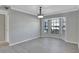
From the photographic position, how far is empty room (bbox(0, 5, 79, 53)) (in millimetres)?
2287

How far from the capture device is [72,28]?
4523mm

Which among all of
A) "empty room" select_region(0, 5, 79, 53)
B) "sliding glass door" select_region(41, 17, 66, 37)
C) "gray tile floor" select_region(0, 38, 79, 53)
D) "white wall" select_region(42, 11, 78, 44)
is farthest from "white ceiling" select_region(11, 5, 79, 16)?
"gray tile floor" select_region(0, 38, 79, 53)

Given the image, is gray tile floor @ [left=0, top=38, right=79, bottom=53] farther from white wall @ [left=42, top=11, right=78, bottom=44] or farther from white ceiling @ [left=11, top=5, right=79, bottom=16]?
white wall @ [left=42, top=11, right=78, bottom=44]

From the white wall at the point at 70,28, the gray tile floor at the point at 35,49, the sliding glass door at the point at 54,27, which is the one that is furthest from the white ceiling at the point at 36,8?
the gray tile floor at the point at 35,49

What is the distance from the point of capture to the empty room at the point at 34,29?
229 cm

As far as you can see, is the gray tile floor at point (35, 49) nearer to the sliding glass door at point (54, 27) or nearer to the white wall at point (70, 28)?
the sliding glass door at point (54, 27)

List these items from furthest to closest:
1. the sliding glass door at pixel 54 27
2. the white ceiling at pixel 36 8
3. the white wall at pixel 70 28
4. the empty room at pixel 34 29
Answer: the white wall at pixel 70 28
the sliding glass door at pixel 54 27
the empty room at pixel 34 29
the white ceiling at pixel 36 8

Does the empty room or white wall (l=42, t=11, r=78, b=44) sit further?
white wall (l=42, t=11, r=78, b=44)

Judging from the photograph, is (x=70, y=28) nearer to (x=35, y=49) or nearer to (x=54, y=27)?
(x=54, y=27)

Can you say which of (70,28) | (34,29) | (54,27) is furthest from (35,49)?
(70,28)

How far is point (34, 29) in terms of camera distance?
4.26 m
